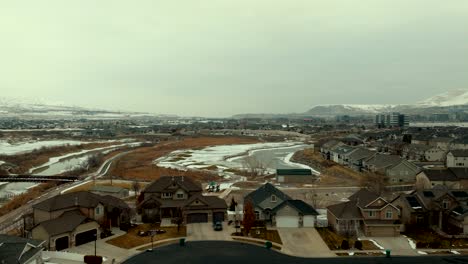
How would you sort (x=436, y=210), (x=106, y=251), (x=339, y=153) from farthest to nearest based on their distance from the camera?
(x=339, y=153) < (x=436, y=210) < (x=106, y=251)

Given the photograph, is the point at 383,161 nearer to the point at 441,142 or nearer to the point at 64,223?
the point at 441,142

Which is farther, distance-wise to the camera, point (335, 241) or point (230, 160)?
point (230, 160)

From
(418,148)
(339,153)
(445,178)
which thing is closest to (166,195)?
(445,178)

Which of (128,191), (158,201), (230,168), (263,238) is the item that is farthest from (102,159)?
(263,238)

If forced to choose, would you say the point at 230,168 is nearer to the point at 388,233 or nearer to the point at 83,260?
the point at 388,233

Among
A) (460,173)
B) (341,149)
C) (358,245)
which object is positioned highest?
(460,173)

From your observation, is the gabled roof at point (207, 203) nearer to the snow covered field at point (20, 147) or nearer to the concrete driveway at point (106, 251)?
the concrete driveway at point (106, 251)

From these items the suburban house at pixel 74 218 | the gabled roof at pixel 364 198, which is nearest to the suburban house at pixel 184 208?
the suburban house at pixel 74 218
